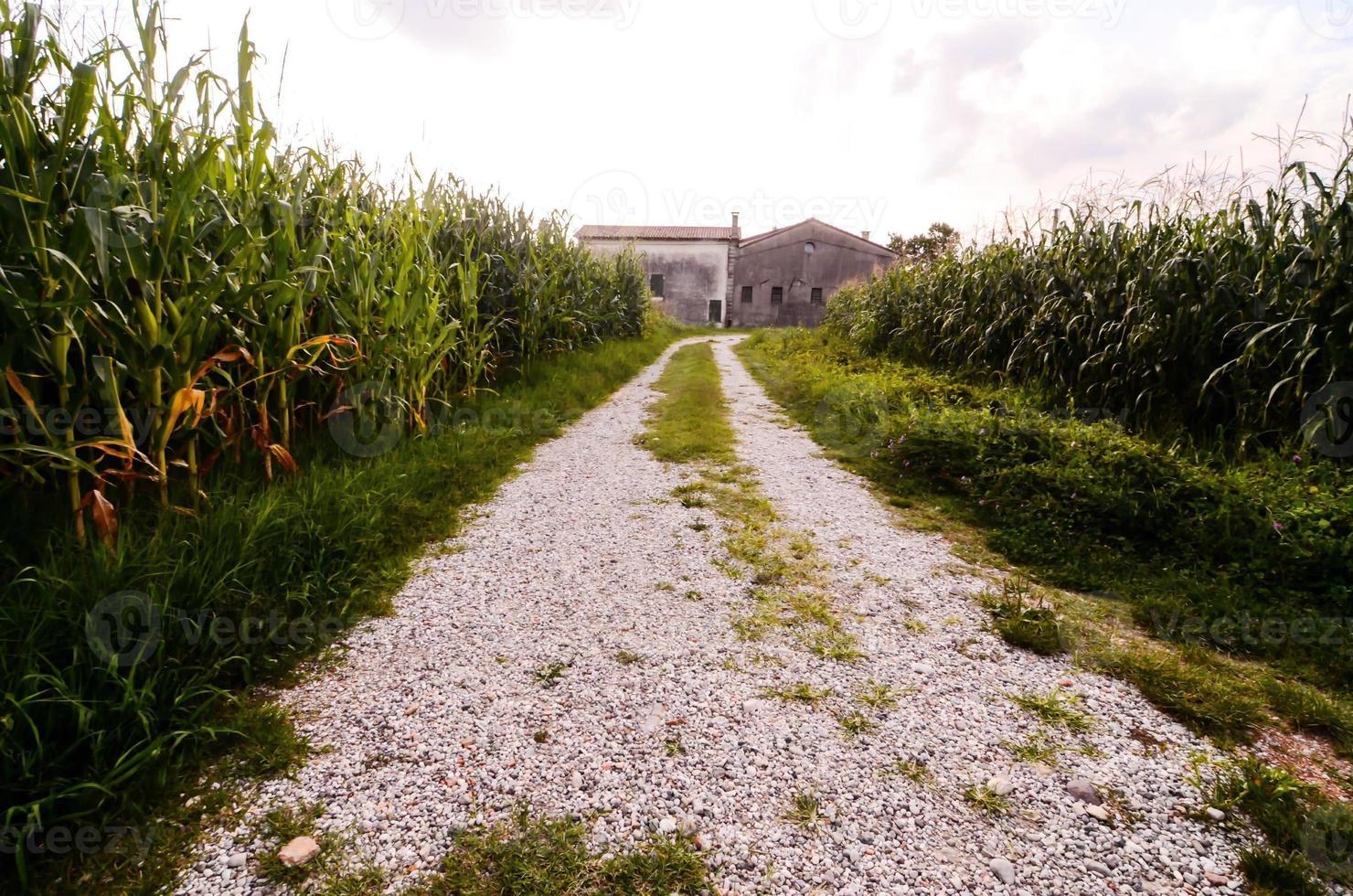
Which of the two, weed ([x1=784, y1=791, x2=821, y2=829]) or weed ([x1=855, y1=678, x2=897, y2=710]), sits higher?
weed ([x1=855, y1=678, x2=897, y2=710])

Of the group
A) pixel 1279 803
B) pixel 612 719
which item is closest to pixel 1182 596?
pixel 1279 803

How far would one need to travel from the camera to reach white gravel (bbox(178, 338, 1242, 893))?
1553 mm

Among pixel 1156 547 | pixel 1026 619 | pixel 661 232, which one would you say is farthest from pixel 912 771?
pixel 661 232

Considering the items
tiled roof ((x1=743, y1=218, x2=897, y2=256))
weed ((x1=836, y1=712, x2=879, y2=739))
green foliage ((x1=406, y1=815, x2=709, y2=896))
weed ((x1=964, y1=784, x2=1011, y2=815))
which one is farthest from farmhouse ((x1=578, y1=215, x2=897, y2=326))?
green foliage ((x1=406, y1=815, x2=709, y2=896))

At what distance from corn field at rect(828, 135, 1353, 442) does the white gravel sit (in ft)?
9.90

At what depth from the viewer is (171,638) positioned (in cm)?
201

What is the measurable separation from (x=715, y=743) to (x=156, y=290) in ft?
9.64

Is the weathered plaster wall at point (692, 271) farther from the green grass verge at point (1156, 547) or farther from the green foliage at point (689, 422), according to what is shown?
the green grass verge at point (1156, 547)

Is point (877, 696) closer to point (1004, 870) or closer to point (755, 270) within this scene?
point (1004, 870)

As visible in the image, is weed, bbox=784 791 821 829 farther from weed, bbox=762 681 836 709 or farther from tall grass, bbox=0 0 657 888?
tall grass, bbox=0 0 657 888

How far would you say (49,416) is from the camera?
2326mm

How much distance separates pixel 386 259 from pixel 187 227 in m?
2.09

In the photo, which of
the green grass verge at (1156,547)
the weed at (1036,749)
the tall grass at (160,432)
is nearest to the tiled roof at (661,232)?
the green grass verge at (1156,547)

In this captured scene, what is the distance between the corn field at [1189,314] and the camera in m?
3.92
